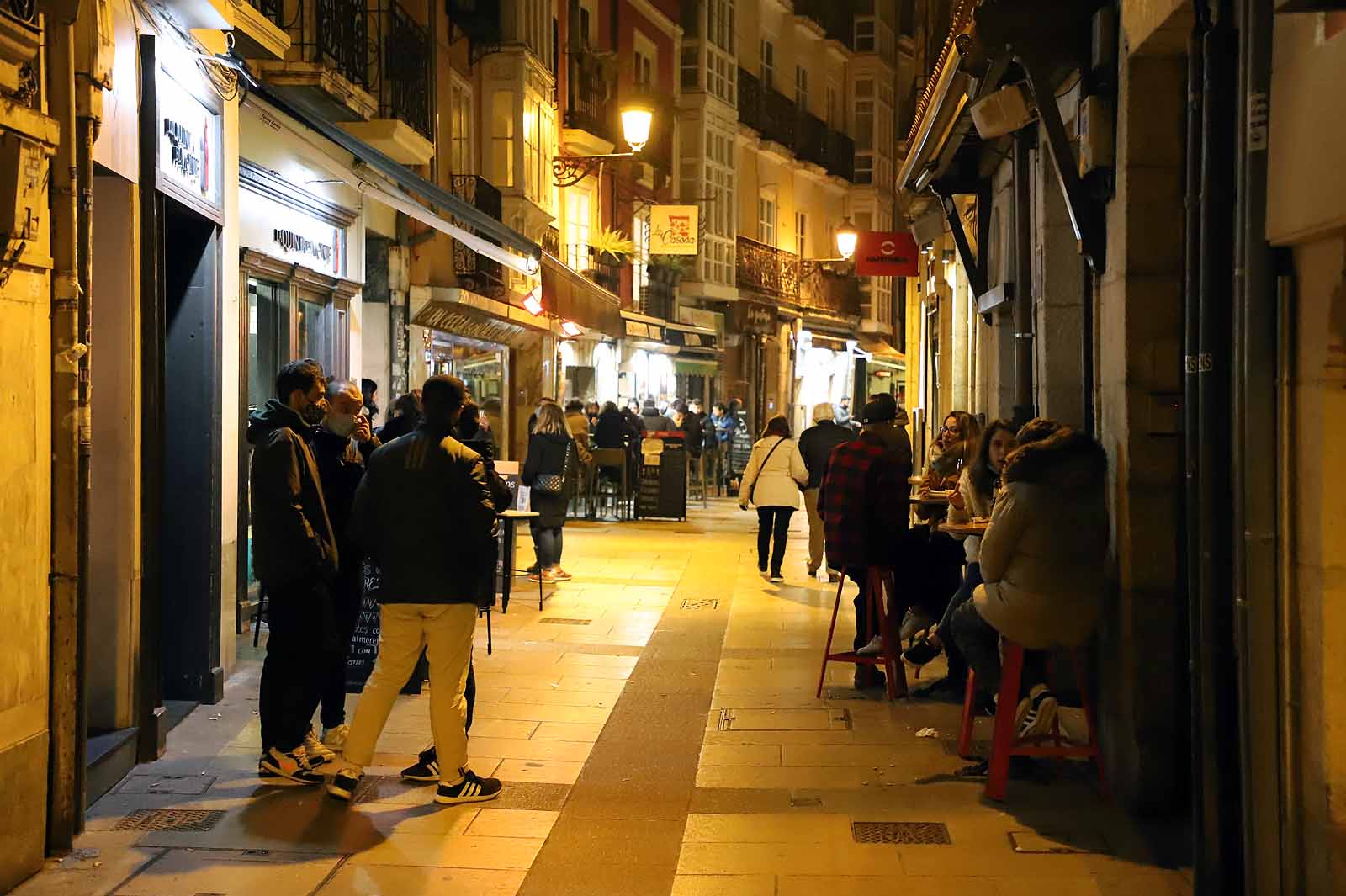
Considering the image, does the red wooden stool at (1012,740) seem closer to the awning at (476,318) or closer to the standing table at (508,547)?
the standing table at (508,547)

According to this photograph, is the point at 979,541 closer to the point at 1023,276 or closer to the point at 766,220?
the point at 1023,276

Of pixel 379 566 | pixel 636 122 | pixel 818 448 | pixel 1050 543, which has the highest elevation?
pixel 636 122

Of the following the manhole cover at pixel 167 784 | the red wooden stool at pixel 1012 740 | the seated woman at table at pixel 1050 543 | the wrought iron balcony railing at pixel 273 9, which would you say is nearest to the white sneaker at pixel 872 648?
the red wooden stool at pixel 1012 740

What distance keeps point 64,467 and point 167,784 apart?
1.74 m

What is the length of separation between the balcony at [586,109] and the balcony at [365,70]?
9934mm

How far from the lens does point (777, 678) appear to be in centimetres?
960

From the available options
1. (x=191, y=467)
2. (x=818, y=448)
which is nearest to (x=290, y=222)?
(x=191, y=467)

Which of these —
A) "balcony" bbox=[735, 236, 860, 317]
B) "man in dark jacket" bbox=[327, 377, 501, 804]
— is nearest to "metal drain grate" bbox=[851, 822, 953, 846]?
"man in dark jacket" bbox=[327, 377, 501, 804]

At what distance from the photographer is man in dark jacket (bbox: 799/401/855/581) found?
47.8 feet

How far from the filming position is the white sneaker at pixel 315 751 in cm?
693

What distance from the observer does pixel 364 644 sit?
8.53 m

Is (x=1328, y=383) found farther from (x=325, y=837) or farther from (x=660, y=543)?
(x=660, y=543)

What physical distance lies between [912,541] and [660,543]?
9227 millimetres

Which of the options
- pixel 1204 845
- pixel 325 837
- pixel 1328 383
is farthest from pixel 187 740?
pixel 1328 383
